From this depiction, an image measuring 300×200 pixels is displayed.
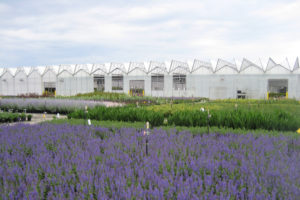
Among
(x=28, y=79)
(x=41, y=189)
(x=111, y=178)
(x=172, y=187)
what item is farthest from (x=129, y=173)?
(x=28, y=79)

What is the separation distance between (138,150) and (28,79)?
45734 millimetres

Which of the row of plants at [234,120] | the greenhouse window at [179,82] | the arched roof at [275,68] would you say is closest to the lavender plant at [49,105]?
the row of plants at [234,120]

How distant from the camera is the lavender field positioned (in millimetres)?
2451

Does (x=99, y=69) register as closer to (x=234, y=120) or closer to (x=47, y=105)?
(x=47, y=105)

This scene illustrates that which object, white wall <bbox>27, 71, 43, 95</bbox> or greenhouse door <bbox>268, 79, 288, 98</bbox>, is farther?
white wall <bbox>27, 71, 43, 95</bbox>

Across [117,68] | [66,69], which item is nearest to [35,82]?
[66,69]

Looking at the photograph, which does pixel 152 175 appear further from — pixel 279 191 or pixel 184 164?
pixel 279 191

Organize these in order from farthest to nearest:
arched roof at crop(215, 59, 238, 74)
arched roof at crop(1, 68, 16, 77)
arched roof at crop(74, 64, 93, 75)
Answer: arched roof at crop(1, 68, 16, 77) < arched roof at crop(74, 64, 93, 75) < arched roof at crop(215, 59, 238, 74)

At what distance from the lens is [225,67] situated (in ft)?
112

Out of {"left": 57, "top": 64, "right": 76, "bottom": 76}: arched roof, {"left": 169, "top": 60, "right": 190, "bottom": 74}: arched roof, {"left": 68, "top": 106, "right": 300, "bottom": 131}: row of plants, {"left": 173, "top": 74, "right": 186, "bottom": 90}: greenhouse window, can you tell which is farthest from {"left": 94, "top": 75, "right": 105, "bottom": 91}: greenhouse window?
{"left": 68, "top": 106, "right": 300, "bottom": 131}: row of plants

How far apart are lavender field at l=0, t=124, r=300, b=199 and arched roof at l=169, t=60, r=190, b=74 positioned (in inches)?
1273

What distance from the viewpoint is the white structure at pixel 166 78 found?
32.2 m

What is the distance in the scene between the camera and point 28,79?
44469 mm

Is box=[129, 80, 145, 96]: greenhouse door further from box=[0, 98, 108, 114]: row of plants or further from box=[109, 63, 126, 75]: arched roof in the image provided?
box=[0, 98, 108, 114]: row of plants
